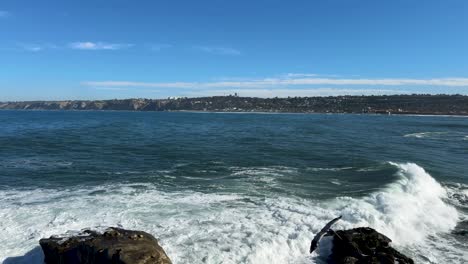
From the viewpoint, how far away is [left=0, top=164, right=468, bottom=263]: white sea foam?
46.0ft

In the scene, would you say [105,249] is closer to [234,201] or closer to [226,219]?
[226,219]

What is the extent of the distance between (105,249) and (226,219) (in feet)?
20.9

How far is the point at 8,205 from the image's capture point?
18.7 metres

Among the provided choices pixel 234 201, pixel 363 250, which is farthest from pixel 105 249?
pixel 234 201

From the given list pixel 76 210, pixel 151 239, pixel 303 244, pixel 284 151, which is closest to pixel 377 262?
pixel 303 244

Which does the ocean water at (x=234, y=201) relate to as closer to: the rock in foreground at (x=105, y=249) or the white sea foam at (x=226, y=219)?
the white sea foam at (x=226, y=219)

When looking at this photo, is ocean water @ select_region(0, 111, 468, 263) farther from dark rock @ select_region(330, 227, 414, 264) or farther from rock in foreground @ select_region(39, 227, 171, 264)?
rock in foreground @ select_region(39, 227, 171, 264)

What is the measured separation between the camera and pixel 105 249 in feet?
37.2

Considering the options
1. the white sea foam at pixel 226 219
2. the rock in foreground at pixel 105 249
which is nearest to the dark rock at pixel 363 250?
the white sea foam at pixel 226 219

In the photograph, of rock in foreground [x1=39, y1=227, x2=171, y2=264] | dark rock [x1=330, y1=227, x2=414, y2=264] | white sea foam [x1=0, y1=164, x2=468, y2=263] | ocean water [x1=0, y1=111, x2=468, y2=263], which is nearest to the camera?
rock in foreground [x1=39, y1=227, x2=171, y2=264]

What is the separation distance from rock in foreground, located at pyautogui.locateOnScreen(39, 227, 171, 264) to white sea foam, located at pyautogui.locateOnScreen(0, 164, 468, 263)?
50.8 inches

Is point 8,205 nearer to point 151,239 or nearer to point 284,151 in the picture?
point 151,239

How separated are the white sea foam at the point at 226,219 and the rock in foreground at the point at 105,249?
1.29 meters

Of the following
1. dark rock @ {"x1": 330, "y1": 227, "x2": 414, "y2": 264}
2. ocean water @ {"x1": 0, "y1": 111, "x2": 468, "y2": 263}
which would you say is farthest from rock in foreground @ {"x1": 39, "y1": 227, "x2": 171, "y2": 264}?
dark rock @ {"x1": 330, "y1": 227, "x2": 414, "y2": 264}
